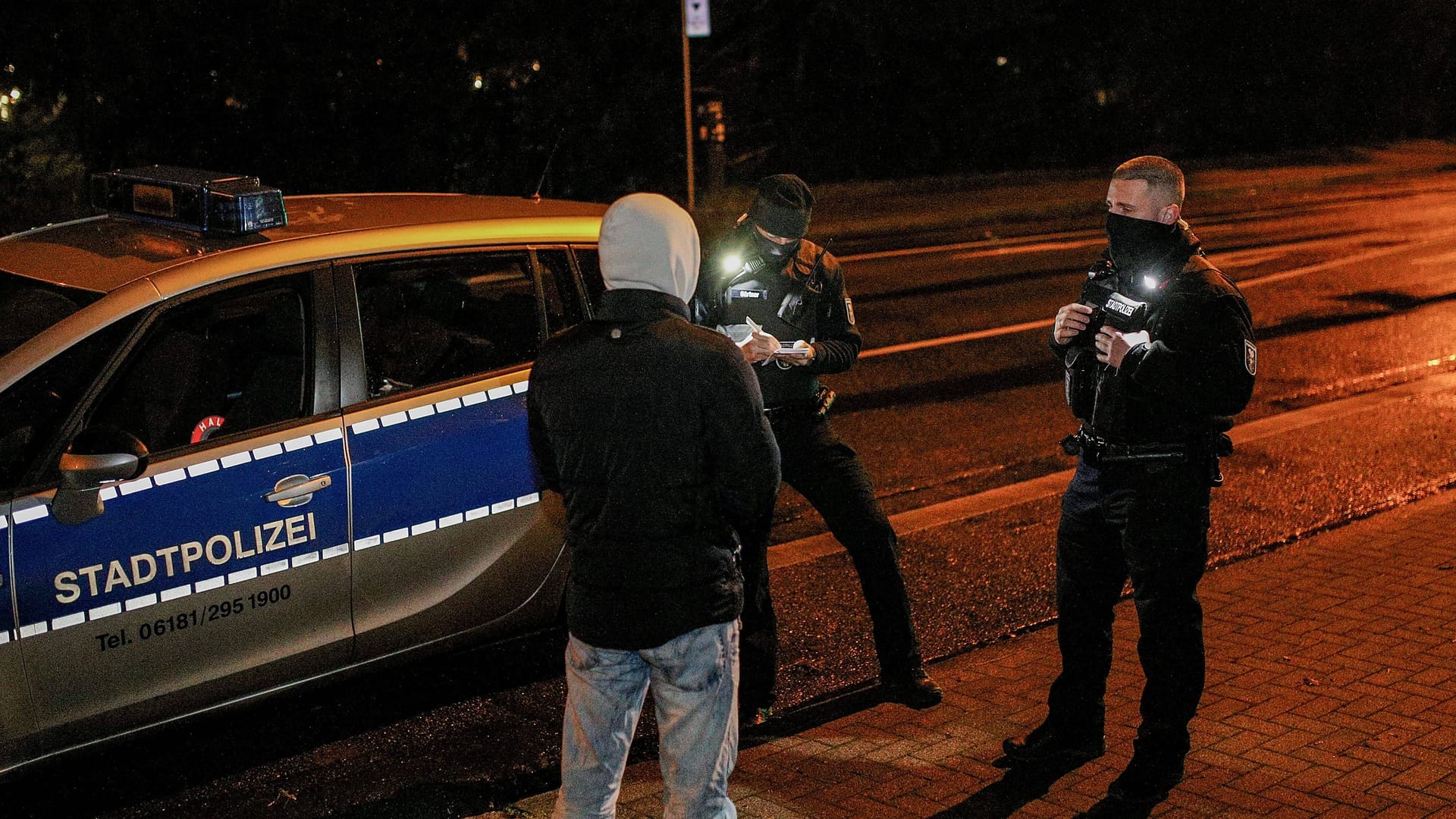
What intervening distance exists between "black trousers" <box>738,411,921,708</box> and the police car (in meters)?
0.70

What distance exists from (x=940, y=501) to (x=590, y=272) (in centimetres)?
Answer: 305

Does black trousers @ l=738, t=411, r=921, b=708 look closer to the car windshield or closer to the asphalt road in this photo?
the asphalt road

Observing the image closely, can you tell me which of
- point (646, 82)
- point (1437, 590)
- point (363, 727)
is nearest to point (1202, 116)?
point (646, 82)

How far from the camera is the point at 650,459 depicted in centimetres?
288

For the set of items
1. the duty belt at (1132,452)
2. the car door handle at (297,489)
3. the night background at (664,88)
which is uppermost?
the night background at (664,88)

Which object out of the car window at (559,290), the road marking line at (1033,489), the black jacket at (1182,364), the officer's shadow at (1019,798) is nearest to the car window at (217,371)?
the car window at (559,290)

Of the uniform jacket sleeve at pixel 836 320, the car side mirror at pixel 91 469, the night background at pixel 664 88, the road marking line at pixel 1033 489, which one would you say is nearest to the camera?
the car side mirror at pixel 91 469

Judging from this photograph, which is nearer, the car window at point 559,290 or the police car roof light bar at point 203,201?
the police car roof light bar at point 203,201

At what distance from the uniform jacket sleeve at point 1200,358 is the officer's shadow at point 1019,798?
3.67 feet

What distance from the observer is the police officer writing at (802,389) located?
4539mm

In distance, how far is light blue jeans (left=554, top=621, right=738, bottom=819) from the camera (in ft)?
9.87

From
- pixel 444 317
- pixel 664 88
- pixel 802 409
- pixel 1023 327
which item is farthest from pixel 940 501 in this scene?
pixel 664 88

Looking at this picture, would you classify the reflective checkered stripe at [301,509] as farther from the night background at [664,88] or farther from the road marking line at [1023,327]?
the road marking line at [1023,327]

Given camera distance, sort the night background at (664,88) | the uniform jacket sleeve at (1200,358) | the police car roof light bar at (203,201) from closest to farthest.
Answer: the uniform jacket sleeve at (1200,358) < the police car roof light bar at (203,201) < the night background at (664,88)
